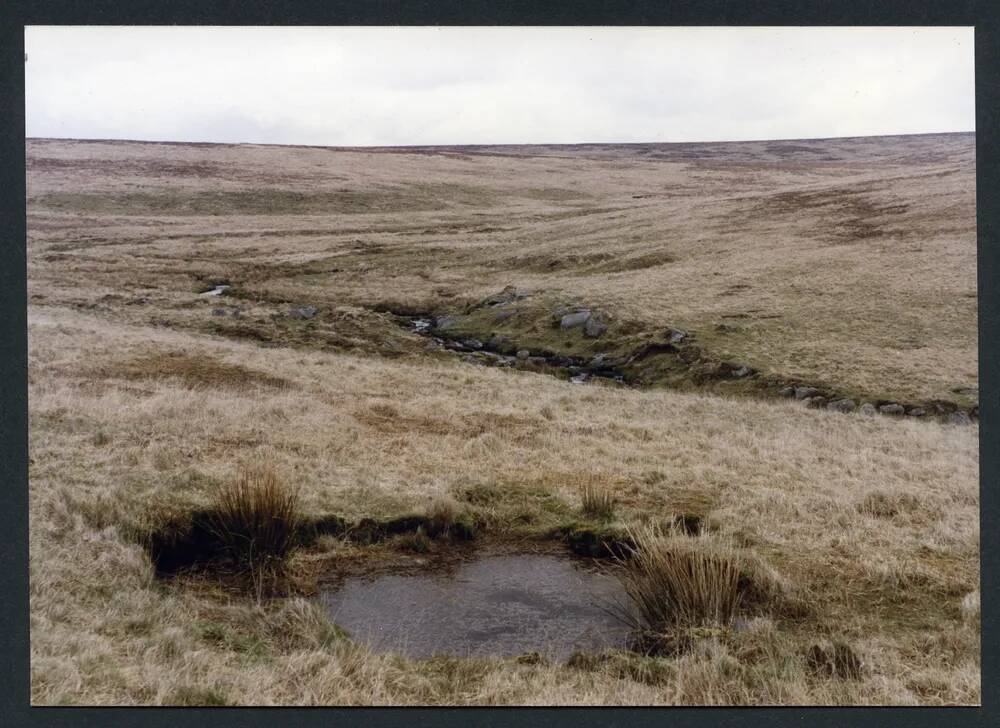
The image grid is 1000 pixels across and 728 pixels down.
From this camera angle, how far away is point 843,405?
19219 millimetres

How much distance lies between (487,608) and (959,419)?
14438 millimetres

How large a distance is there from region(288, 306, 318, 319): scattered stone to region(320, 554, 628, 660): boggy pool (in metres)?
21.9

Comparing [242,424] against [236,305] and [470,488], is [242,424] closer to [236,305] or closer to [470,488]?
[470,488]

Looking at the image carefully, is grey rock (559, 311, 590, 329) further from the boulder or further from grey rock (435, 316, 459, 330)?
the boulder

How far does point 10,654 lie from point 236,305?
24887mm

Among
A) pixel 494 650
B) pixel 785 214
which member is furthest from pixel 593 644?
pixel 785 214

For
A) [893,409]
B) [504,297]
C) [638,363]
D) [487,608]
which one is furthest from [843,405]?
[504,297]

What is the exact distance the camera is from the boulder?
18.7 metres

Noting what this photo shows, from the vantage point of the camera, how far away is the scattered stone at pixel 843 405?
19094 mm

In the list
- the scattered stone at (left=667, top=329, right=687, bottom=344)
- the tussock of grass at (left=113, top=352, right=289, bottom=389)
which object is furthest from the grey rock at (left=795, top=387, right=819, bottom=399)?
the tussock of grass at (left=113, top=352, right=289, bottom=389)

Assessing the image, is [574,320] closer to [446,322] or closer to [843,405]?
[446,322]

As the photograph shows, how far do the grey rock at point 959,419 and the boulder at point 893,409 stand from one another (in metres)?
1.02

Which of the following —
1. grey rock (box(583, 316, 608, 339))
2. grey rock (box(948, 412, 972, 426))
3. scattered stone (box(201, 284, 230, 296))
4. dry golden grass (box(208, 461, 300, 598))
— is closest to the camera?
dry golden grass (box(208, 461, 300, 598))

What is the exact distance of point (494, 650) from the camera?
8344 mm
